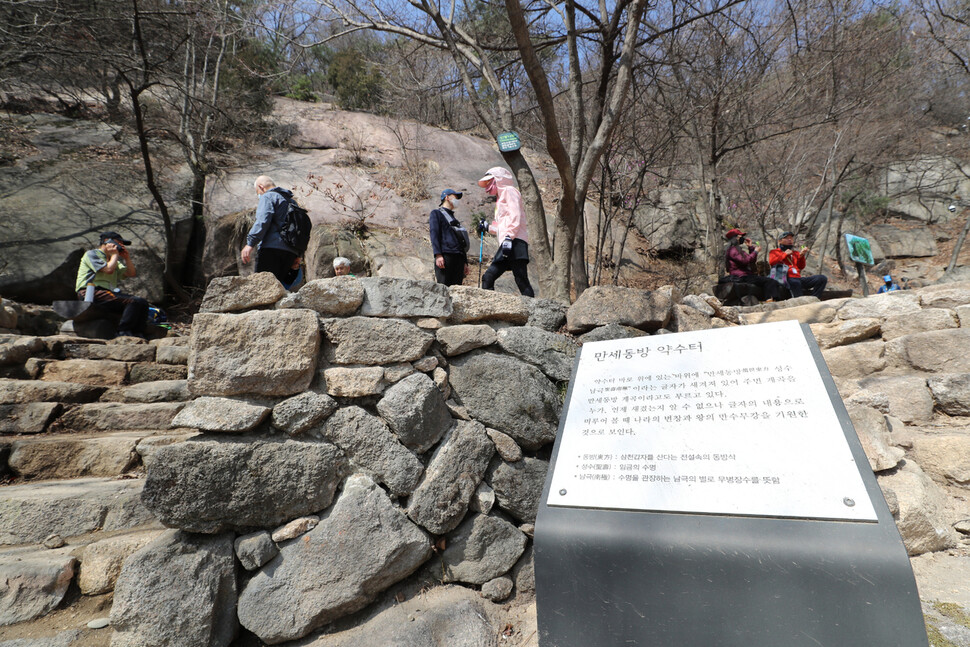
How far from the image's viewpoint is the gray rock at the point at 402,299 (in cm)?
264

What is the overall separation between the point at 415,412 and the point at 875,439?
8.74 feet

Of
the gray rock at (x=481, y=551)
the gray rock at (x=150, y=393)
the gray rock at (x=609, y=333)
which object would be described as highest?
the gray rock at (x=609, y=333)

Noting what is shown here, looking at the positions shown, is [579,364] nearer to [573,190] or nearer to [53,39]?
[573,190]

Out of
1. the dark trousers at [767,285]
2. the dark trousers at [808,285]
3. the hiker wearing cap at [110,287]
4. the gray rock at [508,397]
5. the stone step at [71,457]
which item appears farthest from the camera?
the dark trousers at [808,285]

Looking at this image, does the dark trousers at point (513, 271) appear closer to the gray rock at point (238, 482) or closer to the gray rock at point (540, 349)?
the gray rock at point (540, 349)

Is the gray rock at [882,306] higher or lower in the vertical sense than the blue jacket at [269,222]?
lower

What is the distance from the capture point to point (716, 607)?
4.37ft

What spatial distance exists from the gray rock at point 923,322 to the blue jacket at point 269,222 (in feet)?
16.3

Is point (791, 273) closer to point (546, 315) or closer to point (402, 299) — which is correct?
point (546, 315)

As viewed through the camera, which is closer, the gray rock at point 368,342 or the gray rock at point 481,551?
the gray rock at point 481,551

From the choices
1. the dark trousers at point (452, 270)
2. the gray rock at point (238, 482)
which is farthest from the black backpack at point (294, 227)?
the gray rock at point (238, 482)

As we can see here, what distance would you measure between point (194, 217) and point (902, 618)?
32.2 ft

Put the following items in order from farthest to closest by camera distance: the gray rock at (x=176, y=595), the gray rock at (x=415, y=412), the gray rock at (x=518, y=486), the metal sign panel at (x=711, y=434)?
the gray rock at (x=518, y=486) < the gray rock at (x=415, y=412) < the gray rock at (x=176, y=595) < the metal sign panel at (x=711, y=434)

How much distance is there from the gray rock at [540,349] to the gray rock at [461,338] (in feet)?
0.43
